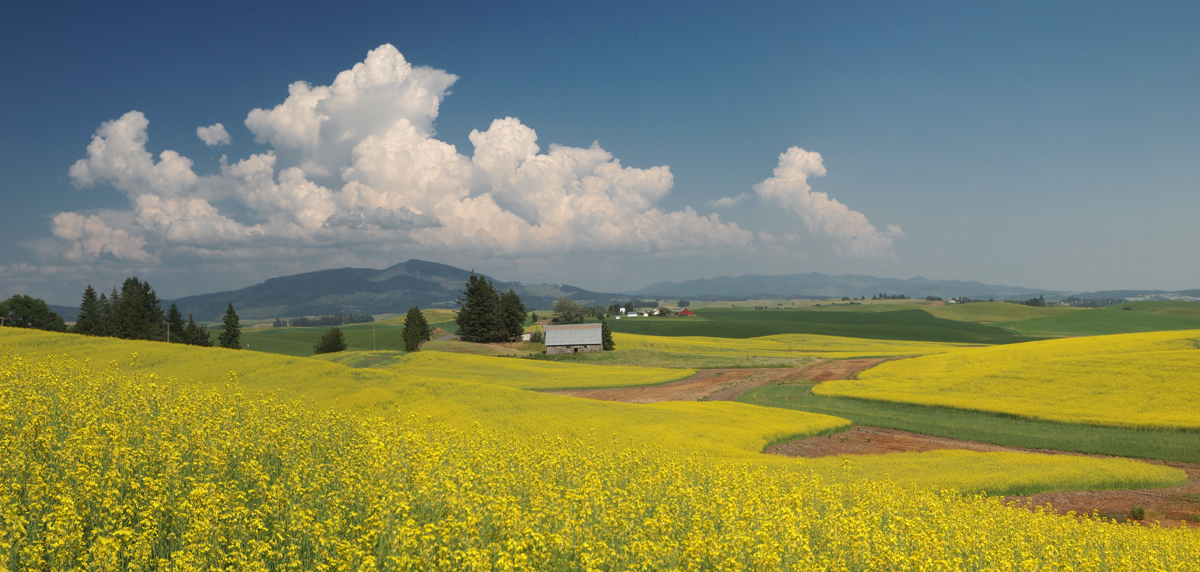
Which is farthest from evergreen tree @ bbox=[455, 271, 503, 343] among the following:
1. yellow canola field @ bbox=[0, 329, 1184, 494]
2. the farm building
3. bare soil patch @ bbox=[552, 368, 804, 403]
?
yellow canola field @ bbox=[0, 329, 1184, 494]

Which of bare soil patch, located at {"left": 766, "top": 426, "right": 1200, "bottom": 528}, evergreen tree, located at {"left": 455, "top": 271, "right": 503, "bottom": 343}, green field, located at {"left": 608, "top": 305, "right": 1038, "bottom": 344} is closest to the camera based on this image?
bare soil patch, located at {"left": 766, "top": 426, "right": 1200, "bottom": 528}

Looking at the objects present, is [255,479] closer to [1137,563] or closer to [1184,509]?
[1137,563]

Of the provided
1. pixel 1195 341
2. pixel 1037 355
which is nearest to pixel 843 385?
pixel 1037 355

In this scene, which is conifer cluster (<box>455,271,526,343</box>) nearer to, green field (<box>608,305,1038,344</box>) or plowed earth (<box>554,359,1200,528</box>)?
plowed earth (<box>554,359,1200,528</box>)

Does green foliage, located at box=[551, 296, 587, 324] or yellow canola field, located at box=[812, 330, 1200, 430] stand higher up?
green foliage, located at box=[551, 296, 587, 324]

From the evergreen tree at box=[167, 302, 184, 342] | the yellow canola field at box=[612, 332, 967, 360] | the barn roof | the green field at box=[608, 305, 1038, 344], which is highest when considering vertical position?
the evergreen tree at box=[167, 302, 184, 342]

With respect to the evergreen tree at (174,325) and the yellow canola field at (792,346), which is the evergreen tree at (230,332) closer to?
the evergreen tree at (174,325)

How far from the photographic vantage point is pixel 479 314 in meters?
82.9

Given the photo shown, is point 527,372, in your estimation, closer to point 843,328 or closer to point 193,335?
point 193,335

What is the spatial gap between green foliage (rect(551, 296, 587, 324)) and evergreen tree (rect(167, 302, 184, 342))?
5911 cm

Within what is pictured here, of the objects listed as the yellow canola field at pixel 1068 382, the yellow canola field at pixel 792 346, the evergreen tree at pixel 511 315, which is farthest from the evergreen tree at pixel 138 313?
the yellow canola field at pixel 1068 382

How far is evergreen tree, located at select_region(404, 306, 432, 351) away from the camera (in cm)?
8181

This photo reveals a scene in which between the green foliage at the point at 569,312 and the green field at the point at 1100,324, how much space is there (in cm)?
8985

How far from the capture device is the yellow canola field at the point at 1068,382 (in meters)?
32.0
